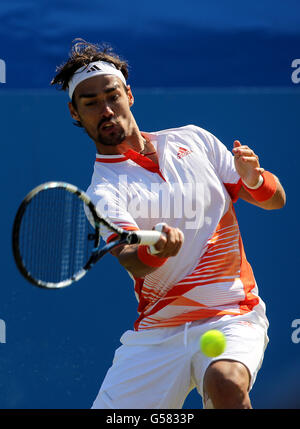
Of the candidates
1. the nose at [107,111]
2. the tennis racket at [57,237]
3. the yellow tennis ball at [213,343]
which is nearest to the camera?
the yellow tennis ball at [213,343]

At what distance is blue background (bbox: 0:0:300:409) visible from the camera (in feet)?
14.2

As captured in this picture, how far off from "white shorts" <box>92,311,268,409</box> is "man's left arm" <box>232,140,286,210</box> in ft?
1.54

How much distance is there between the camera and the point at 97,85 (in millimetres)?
3434

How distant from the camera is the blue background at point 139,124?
4328 mm

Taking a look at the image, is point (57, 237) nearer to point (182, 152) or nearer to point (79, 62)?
point (182, 152)

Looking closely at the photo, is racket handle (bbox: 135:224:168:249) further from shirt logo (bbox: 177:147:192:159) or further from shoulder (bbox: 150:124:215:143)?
shoulder (bbox: 150:124:215:143)

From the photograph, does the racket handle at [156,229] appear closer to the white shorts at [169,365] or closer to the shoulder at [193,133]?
the white shorts at [169,365]

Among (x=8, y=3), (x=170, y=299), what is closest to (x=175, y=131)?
(x=170, y=299)

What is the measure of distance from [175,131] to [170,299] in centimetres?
74

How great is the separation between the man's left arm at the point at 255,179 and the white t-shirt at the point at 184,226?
5.5 inches

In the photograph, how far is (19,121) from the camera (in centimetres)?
441

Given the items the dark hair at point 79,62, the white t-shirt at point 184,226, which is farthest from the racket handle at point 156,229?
the dark hair at point 79,62

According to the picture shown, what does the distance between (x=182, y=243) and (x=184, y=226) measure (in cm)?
19
